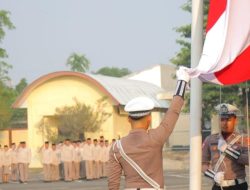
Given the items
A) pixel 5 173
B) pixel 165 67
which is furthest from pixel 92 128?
pixel 165 67

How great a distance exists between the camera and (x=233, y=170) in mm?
5633

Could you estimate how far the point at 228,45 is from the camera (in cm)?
482

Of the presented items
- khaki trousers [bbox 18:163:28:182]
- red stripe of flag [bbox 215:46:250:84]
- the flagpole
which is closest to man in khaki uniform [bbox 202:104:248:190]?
the flagpole

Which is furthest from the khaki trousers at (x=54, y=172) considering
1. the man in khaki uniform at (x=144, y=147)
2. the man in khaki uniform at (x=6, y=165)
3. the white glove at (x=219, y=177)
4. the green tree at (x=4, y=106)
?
the man in khaki uniform at (x=144, y=147)

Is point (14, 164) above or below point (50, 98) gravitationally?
below

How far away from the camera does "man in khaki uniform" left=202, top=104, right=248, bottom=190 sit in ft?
18.3

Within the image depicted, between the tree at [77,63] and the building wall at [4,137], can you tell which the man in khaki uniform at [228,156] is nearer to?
the building wall at [4,137]

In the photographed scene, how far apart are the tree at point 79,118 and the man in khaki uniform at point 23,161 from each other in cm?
758

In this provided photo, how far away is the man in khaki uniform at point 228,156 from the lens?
5.58m

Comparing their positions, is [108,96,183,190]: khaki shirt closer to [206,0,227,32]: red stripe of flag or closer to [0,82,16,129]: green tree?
[206,0,227,32]: red stripe of flag

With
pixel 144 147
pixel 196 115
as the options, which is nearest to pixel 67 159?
pixel 196 115

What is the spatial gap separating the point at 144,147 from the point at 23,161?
18.9 metres

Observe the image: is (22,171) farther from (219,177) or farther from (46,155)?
(219,177)

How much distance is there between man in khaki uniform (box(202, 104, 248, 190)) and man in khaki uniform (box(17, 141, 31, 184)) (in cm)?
1724
